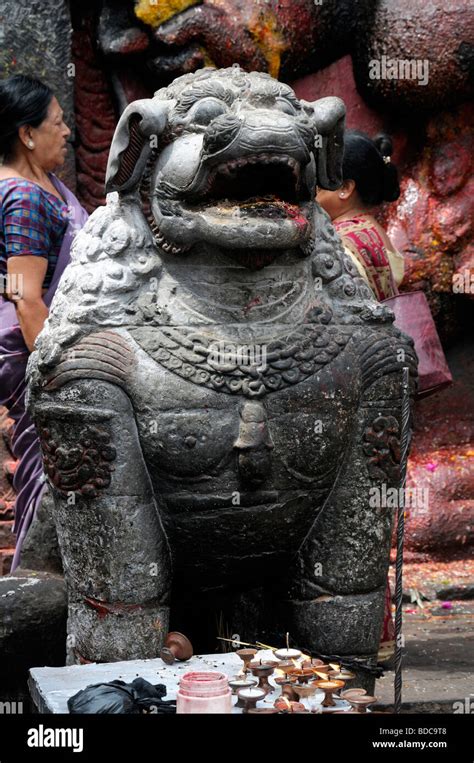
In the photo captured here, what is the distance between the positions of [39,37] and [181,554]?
357cm

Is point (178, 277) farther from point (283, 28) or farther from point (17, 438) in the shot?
point (283, 28)

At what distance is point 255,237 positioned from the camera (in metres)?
3.76

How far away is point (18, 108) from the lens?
5086 mm

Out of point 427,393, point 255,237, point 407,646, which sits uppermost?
point 255,237

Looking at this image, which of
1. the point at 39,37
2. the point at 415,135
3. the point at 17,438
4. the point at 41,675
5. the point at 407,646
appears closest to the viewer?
the point at 41,675

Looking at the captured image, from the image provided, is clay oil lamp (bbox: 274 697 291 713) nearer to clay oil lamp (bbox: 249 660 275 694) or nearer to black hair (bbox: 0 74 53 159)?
clay oil lamp (bbox: 249 660 275 694)

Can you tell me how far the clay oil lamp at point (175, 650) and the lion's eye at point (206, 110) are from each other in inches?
56.6

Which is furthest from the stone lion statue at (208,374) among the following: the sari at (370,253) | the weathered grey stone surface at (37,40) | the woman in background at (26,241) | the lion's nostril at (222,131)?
the weathered grey stone surface at (37,40)

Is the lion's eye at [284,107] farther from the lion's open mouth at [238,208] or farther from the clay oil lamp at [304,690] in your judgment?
the clay oil lamp at [304,690]

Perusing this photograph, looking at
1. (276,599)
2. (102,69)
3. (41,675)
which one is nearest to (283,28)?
(102,69)

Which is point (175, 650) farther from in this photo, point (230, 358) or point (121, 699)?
point (230, 358)

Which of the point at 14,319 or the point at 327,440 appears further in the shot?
the point at 14,319

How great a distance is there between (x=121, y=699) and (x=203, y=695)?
0.25 m

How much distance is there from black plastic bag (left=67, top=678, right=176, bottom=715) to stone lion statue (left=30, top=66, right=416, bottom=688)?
15.9 inches
